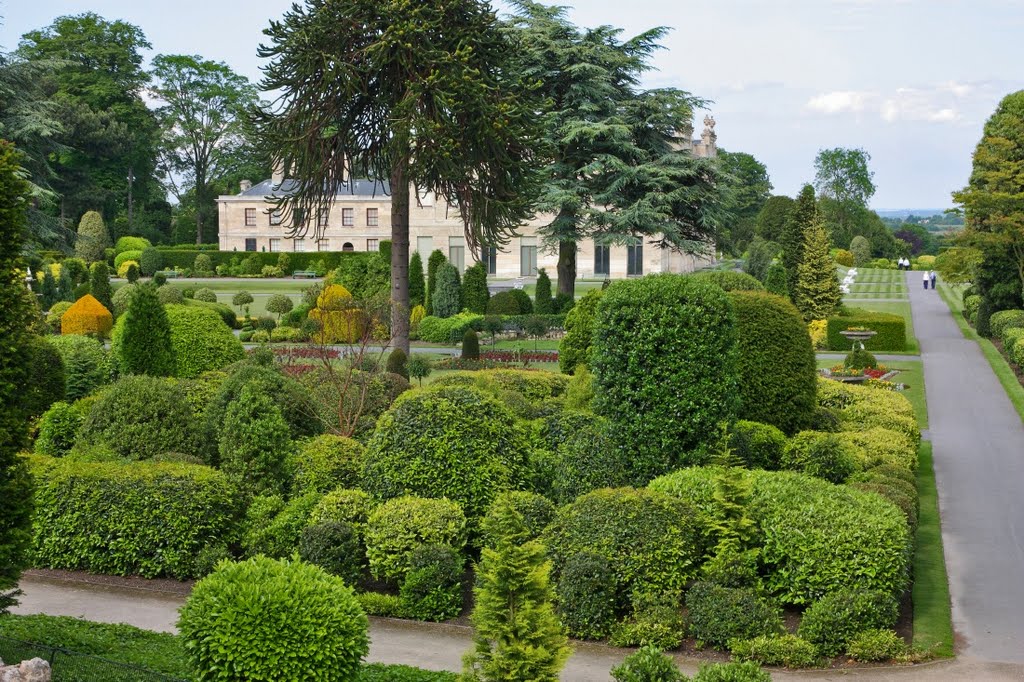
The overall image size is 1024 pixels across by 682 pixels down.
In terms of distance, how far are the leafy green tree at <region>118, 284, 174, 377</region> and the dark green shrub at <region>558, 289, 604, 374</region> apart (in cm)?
723

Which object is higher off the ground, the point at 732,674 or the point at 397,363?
the point at 397,363

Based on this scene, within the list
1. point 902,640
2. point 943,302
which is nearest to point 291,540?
point 902,640

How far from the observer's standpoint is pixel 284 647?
8625 millimetres

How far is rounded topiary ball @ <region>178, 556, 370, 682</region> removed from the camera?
8586mm

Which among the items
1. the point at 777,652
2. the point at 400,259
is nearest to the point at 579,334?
the point at 400,259

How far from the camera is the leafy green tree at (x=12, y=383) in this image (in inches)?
381

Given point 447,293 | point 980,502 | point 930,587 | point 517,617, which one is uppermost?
point 447,293

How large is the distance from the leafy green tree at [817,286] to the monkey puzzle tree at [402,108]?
17745mm

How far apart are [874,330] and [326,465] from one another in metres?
26.9

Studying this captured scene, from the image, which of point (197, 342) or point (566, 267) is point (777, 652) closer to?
point (197, 342)

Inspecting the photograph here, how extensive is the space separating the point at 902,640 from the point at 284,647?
5771 mm

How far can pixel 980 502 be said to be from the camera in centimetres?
1662

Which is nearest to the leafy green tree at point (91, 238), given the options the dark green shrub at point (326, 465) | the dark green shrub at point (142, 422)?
the dark green shrub at point (142, 422)

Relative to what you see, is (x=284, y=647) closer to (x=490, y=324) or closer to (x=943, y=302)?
(x=490, y=324)
